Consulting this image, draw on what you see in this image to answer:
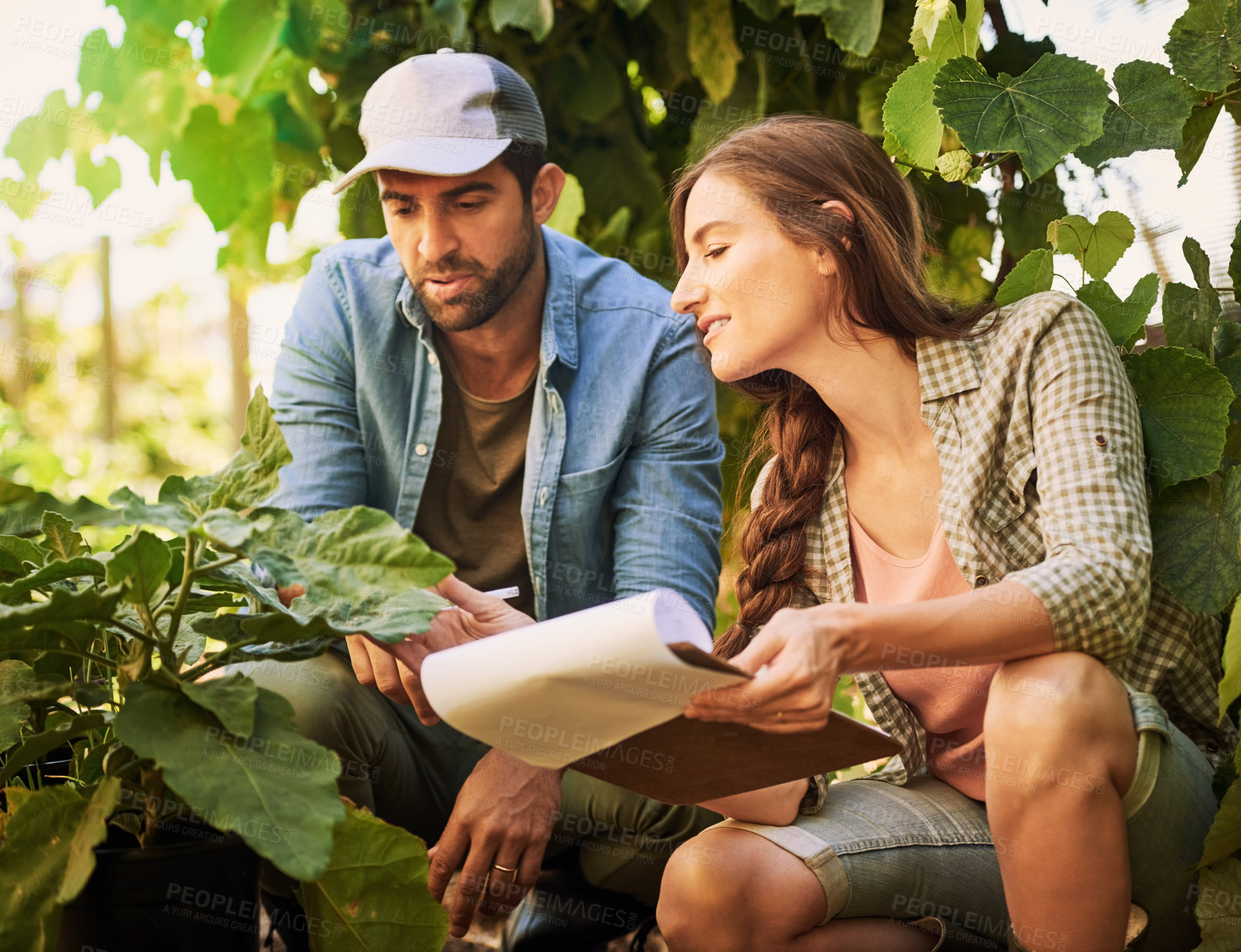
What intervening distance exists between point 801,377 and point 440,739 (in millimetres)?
677

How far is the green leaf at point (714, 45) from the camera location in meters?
1.61

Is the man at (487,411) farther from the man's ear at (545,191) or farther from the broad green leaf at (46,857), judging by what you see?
the broad green leaf at (46,857)

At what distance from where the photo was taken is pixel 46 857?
712mm

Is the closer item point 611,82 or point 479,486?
point 479,486

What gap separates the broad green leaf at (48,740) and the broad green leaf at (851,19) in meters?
1.11

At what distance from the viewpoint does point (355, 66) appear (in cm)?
173

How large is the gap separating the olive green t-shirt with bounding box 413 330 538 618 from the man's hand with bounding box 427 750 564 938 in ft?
1.19

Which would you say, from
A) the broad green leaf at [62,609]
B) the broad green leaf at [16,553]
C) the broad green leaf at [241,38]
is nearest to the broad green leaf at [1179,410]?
the broad green leaf at [62,609]

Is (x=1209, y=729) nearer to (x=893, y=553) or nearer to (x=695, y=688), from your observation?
(x=893, y=553)

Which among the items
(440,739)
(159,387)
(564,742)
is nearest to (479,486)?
(440,739)

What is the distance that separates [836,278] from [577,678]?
0.51m

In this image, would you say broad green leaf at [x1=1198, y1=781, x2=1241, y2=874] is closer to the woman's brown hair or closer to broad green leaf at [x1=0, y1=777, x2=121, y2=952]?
the woman's brown hair

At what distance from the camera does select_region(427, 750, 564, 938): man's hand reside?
1076 mm

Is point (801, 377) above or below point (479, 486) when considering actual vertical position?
above
